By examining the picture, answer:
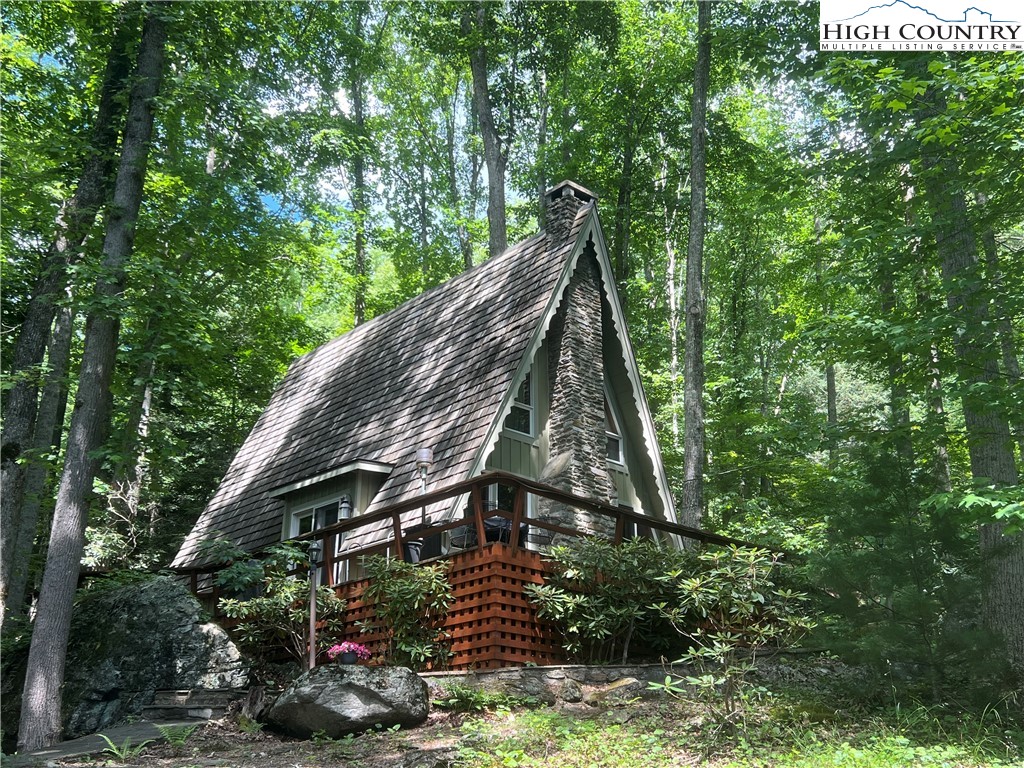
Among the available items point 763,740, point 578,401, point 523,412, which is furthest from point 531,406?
point 763,740

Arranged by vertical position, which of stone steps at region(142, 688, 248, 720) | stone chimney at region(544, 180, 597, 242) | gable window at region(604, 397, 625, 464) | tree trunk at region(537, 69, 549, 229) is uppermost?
tree trunk at region(537, 69, 549, 229)

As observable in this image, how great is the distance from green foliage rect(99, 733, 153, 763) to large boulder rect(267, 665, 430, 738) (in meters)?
1.12

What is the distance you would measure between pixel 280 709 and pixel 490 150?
49.6 ft

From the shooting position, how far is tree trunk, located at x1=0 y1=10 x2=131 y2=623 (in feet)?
36.8

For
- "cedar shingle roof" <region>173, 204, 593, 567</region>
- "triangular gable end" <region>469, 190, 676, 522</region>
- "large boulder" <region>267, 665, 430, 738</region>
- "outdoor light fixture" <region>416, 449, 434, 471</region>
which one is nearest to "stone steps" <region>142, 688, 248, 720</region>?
"large boulder" <region>267, 665, 430, 738</region>

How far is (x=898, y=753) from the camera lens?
560 cm

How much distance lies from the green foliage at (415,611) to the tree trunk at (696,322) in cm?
596

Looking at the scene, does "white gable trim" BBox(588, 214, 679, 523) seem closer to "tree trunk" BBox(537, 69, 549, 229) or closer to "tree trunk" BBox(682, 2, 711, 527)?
"tree trunk" BBox(682, 2, 711, 527)

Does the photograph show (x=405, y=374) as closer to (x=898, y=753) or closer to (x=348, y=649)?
(x=348, y=649)

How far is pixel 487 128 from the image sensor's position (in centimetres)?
1953

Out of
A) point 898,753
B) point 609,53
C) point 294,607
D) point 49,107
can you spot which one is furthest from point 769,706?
point 609,53

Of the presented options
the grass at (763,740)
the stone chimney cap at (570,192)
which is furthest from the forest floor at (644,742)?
the stone chimney cap at (570,192)

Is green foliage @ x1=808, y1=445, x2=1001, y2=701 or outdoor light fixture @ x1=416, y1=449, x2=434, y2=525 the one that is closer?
green foliage @ x1=808, y1=445, x2=1001, y2=701

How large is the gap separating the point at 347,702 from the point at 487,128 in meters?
15.5
